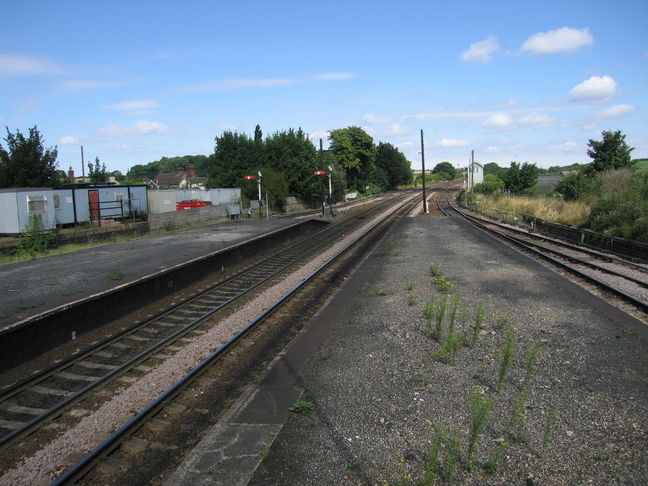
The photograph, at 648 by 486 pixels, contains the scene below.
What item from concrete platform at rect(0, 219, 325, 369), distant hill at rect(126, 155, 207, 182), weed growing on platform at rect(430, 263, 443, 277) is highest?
distant hill at rect(126, 155, 207, 182)

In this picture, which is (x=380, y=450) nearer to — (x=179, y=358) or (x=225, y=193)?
(x=179, y=358)

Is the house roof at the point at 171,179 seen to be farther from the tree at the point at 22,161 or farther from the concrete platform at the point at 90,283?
the concrete platform at the point at 90,283

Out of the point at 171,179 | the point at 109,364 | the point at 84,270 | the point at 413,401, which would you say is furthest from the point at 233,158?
the point at 171,179

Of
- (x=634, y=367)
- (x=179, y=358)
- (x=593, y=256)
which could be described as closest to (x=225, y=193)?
(x=593, y=256)

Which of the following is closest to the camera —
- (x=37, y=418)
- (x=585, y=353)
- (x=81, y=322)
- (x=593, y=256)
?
(x=37, y=418)

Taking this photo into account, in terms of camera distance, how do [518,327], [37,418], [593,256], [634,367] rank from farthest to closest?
[593,256] < [518,327] < [634,367] < [37,418]

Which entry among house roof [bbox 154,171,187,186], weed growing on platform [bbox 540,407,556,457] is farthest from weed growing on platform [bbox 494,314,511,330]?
house roof [bbox 154,171,187,186]

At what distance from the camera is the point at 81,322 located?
914cm

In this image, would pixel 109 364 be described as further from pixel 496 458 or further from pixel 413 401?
pixel 496 458

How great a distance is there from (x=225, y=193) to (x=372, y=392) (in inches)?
1369

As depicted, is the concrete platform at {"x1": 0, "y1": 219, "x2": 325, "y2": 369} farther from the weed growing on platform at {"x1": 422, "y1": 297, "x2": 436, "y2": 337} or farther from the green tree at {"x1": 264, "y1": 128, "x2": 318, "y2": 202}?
the green tree at {"x1": 264, "y1": 128, "x2": 318, "y2": 202}

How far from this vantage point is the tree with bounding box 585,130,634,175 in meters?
39.0

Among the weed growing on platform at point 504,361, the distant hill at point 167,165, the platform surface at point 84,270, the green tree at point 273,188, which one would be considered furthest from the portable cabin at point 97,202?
the distant hill at point 167,165

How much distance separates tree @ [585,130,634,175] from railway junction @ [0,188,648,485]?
35.9 m
